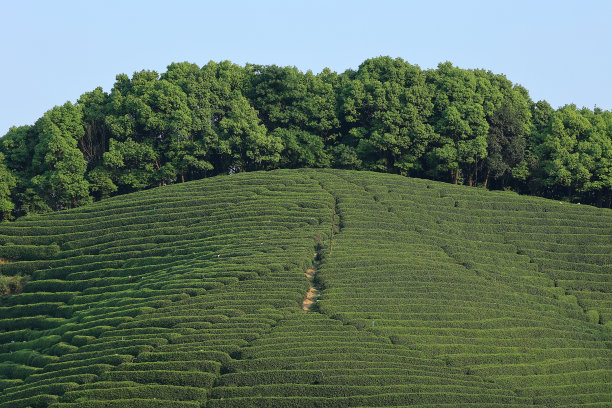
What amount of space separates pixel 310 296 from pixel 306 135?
79.9 feet

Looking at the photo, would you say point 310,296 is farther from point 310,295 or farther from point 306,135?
point 306,135

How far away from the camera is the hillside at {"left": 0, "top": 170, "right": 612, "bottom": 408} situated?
119 ft

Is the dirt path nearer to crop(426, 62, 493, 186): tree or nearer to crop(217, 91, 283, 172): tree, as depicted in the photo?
crop(217, 91, 283, 172): tree

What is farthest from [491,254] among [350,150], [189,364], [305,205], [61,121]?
[61,121]

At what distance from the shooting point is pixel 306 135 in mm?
66312

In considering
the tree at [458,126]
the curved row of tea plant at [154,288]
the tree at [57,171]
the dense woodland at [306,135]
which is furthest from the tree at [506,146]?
the tree at [57,171]

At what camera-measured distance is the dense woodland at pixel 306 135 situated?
62656mm

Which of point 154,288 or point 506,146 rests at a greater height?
point 506,146

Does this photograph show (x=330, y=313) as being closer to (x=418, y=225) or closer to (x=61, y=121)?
(x=418, y=225)

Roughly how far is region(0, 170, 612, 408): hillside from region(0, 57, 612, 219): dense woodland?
12.9 ft

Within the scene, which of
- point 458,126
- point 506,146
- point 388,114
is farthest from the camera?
point 506,146

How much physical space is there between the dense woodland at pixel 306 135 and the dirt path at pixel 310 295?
1932 centimetres

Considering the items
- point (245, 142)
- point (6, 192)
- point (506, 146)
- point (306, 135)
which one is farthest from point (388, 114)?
point (6, 192)

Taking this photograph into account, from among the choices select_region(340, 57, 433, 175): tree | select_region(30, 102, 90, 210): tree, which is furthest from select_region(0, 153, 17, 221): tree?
select_region(340, 57, 433, 175): tree
